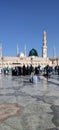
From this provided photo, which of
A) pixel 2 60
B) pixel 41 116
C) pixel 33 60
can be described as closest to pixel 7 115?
pixel 41 116

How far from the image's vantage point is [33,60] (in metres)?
101

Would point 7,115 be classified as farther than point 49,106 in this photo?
No

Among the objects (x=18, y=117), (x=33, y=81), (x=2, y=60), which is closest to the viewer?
(x=18, y=117)

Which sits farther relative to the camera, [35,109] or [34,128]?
[35,109]

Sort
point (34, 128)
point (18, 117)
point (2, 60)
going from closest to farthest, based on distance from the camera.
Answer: point (34, 128) → point (18, 117) → point (2, 60)

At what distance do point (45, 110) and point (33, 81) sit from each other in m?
11.2

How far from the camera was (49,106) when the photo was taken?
7852mm

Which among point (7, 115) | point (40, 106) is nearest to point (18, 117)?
point (7, 115)

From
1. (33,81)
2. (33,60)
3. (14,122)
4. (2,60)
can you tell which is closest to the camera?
(14,122)

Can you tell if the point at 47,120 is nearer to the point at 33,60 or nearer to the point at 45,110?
the point at 45,110

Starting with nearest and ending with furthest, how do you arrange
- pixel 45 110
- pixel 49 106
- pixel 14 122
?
1. pixel 14 122
2. pixel 45 110
3. pixel 49 106

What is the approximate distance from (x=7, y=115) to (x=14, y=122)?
2.26 ft

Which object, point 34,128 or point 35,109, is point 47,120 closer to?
point 34,128

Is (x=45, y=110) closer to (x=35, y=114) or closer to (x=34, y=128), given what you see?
(x=35, y=114)
